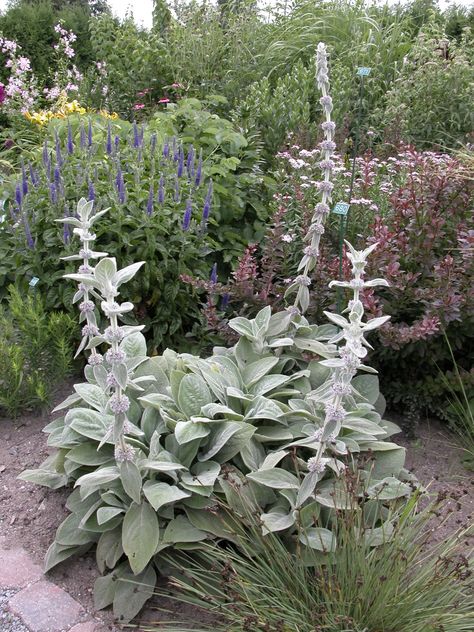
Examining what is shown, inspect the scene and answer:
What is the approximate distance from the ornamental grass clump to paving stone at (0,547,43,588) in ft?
0.26

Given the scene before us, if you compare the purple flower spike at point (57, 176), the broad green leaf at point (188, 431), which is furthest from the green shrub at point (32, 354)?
the broad green leaf at point (188, 431)

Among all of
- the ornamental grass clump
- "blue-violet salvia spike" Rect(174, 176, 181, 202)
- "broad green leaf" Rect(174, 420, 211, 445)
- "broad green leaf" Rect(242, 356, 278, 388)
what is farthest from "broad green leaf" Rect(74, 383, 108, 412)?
"blue-violet salvia spike" Rect(174, 176, 181, 202)

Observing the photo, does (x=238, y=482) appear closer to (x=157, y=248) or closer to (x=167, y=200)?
(x=157, y=248)

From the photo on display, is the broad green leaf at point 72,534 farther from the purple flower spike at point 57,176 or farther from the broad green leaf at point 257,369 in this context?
the purple flower spike at point 57,176

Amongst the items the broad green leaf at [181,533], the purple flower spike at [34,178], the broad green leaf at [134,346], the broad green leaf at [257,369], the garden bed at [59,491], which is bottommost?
the garden bed at [59,491]

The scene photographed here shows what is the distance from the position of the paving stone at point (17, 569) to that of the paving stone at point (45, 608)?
0.14 feet

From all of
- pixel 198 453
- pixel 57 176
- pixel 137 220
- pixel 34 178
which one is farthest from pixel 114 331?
pixel 34 178

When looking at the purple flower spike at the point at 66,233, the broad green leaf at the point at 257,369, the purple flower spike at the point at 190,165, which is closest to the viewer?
the broad green leaf at the point at 257,369

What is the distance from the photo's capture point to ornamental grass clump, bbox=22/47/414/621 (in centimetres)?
205

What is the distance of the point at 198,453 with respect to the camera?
96.1 inches

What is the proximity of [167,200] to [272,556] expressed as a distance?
1.95 metres

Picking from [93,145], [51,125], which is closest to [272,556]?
[93,145]

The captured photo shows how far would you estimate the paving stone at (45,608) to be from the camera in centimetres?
212

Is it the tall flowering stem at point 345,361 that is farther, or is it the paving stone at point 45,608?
the paving stone at point 45,608
